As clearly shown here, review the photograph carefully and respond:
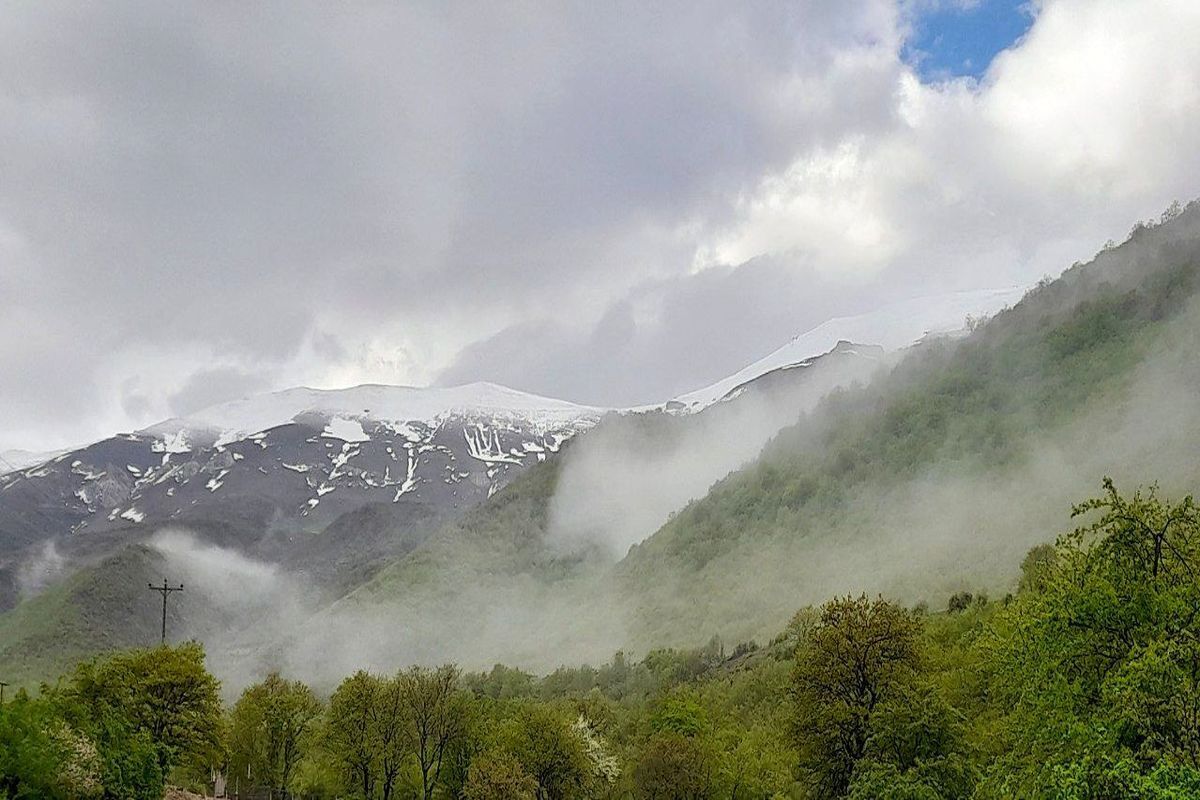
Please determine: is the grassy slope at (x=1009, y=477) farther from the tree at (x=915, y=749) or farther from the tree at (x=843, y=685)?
the tree at (x=915, y=749)

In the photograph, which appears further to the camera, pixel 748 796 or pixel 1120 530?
pixel 748 796

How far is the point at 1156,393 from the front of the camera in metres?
160

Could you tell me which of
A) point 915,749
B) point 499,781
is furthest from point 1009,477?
point 915,749

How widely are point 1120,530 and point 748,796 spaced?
46448 millimetres

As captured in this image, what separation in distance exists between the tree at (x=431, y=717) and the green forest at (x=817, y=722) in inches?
7.7

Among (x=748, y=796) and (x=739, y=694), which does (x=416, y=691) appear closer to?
(x=748, y=796)

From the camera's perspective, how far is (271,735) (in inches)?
3339

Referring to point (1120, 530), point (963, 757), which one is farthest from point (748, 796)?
point (1120, 530)

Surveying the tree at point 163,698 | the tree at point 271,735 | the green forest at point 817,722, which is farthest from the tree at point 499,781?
the tree at point 271,735

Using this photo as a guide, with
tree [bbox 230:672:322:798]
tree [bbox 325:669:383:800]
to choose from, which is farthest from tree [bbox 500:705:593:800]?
tree [bbox 230:672:322:798]

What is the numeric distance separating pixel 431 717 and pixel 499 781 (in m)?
21.1

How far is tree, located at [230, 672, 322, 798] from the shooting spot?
84.7 m

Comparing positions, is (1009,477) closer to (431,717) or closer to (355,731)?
(431,717)

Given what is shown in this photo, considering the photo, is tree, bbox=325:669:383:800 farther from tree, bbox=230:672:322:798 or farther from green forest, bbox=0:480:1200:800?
tree, bbox=230:672:322:798
